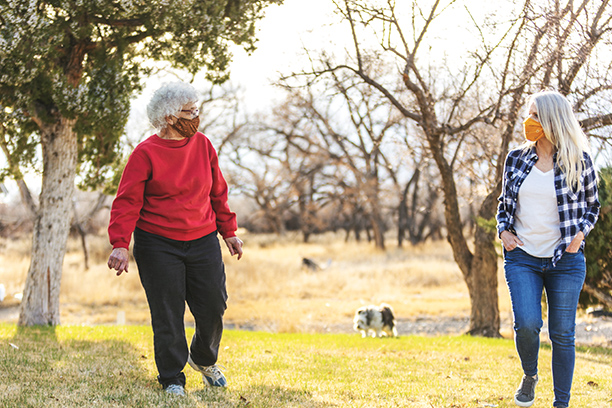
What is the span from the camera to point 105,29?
332 inches

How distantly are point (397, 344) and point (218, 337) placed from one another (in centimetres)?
469

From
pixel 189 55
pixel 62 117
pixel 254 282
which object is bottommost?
pixel 254 282

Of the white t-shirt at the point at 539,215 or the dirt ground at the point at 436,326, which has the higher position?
the white t-shirt at the point at 539,215

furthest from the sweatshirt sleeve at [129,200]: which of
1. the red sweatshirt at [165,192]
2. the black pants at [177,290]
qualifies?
the black pants at [177,290]

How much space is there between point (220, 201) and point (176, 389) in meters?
1.29

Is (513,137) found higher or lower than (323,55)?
lower

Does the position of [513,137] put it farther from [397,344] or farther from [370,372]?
[370,372]

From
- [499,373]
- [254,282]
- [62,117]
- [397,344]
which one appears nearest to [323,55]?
[62,117]

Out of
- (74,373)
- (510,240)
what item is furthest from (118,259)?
(510,240)

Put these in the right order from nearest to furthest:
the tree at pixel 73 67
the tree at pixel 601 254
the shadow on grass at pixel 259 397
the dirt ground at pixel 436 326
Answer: the shadow on grass at pixel 259 397
the tree at pixel 73 67
the tree at pixel 601 254
the dirt ground at pixel 436 326

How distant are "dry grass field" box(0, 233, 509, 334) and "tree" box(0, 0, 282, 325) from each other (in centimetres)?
316

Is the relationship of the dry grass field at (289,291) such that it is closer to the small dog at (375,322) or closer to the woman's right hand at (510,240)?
the small dog at (375,322)

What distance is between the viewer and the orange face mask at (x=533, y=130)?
12.2 ft

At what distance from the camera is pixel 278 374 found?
5.04 m
